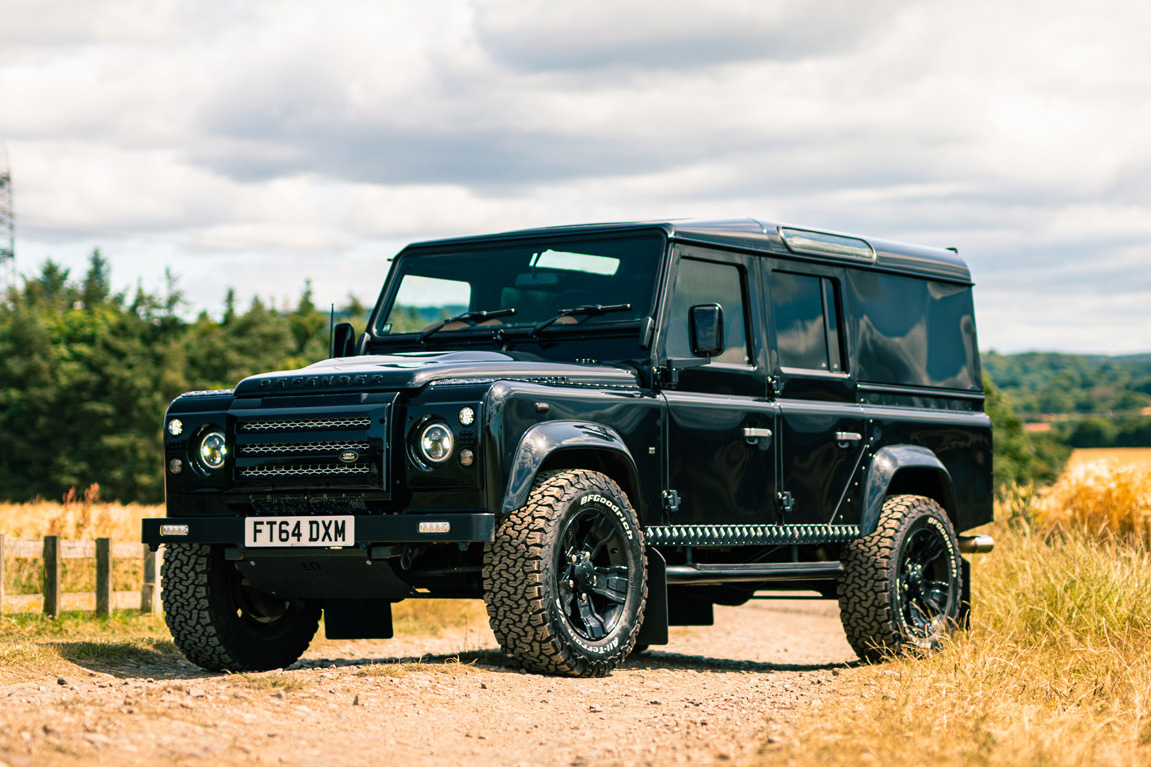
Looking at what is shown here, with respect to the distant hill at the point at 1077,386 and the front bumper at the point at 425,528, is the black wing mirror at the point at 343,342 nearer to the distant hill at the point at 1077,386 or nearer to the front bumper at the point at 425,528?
the front bumper at the point at 425,528

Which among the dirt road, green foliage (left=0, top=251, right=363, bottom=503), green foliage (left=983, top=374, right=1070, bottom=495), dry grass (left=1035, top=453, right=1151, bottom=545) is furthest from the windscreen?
green foliage (left=983, top=374, right=1070, bottom=495)

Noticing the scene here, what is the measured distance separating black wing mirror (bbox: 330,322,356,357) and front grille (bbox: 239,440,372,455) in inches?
74.6

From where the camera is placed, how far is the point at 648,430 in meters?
7.84

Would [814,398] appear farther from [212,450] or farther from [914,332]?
[212,450]

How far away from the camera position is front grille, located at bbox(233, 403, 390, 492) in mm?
6934

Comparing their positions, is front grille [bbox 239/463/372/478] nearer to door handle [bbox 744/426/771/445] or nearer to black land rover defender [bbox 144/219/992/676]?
black land rover defender [bbox 144/219/992/676]

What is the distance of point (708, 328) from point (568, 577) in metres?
1.72

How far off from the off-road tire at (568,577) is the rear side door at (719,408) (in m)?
0.63

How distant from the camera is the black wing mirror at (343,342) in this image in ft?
30.0

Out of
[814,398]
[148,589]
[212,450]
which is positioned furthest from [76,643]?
[814,398]

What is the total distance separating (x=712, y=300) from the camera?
855 centimetres

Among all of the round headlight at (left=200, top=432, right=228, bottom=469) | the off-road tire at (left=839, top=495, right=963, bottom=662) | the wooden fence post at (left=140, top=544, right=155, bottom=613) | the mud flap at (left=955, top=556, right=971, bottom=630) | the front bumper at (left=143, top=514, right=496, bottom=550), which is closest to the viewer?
the front bumper at (left=143, top=514, right=496, bottom=550)

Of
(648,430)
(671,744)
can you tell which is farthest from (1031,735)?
(648,430)

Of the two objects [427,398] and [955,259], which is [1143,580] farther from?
[427,398]
